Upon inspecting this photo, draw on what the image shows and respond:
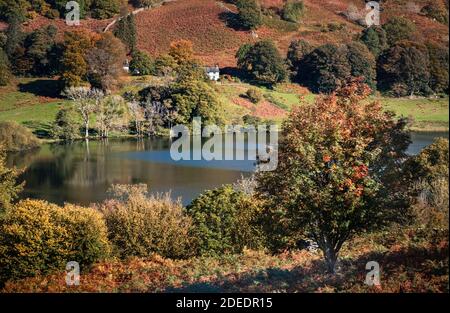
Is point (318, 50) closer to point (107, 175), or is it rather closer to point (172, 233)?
point (107, 175)

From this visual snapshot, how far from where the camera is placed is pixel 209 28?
124 m

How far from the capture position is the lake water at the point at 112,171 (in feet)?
134

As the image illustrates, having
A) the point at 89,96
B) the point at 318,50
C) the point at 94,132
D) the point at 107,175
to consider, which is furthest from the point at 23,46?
the point at 107,175

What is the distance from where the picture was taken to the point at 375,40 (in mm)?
104938

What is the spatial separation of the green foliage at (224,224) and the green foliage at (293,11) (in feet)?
345

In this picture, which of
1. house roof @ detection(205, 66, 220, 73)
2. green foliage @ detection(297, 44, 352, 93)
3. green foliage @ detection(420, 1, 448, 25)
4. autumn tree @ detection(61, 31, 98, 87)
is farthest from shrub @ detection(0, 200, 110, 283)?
green foliage @ detection(420, 1, 448, 25)

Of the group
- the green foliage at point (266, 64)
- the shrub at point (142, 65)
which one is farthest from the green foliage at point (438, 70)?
the shrub at point (142, 65)

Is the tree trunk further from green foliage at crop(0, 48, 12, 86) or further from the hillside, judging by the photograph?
the hillside

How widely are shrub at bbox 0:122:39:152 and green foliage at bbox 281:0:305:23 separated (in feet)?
241

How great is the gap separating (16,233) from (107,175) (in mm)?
25264

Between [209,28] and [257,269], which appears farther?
[209,28]

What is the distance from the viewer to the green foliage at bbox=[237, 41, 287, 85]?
93.9 meters

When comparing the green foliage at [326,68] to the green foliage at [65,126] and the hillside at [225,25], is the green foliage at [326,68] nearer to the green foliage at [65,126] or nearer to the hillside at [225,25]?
the hillside at [225,25]

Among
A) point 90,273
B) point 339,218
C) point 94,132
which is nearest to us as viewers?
point 339,218
